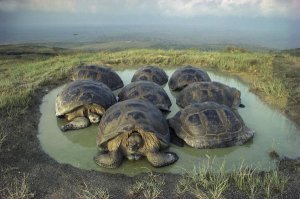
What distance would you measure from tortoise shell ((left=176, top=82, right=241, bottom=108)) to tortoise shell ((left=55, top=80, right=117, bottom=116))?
1853mm

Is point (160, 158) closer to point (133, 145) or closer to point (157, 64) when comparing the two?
point (133, 145)

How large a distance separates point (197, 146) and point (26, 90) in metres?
5.77

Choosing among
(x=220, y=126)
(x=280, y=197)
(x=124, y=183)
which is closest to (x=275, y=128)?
(x=220, y=126)

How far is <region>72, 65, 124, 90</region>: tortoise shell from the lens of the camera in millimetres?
11219

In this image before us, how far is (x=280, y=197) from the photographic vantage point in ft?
17.1

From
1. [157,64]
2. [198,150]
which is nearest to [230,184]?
[198,150]

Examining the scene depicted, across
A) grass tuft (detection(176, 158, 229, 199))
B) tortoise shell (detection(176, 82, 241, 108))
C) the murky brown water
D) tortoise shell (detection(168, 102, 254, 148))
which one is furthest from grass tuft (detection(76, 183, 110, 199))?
tortoise shell (detection(176, 82, 241, 108))

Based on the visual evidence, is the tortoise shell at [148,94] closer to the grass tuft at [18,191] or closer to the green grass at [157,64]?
the green grass at [157,64]

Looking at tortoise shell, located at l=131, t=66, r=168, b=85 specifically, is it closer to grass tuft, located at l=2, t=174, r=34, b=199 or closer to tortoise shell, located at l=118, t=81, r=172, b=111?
tortoise shell, located at l=118, t=81, r=172, b=111

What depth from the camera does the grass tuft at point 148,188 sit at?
205 inches

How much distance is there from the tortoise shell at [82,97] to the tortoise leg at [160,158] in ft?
7.59

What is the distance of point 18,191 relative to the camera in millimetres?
5242

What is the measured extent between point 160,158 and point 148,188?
995mm

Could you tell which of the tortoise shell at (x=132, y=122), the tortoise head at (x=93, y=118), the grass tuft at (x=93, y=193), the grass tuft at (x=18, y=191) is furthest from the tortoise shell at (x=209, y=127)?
the grass tuft at (x=18, y=191)
